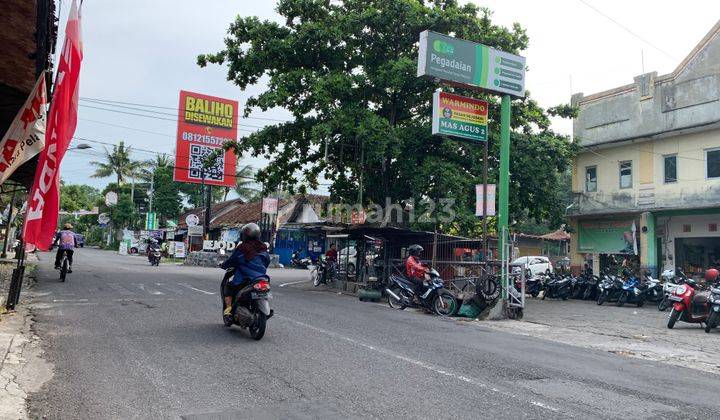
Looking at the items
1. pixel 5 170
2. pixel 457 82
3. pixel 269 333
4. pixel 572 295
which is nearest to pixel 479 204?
pixel 457 82

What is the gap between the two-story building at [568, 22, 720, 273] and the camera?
2064 cm

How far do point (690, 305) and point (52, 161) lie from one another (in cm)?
1307

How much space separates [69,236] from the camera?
16656 mm

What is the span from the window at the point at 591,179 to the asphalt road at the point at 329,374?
16.6 m

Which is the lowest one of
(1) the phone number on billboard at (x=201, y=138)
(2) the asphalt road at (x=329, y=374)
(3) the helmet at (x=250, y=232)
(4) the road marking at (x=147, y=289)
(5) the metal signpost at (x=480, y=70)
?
(2) the asphalt road at (x=329, y=374)

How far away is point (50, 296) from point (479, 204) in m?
10.8

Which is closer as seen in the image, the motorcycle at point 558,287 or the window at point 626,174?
the motorcycle at point 558,287

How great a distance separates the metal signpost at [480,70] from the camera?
14.2 m

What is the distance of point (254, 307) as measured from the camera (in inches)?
311

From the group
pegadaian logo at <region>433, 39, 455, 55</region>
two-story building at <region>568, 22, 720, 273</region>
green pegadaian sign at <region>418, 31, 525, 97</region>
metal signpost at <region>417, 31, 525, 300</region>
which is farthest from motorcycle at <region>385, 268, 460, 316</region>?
two-story building at <region>568, 22, 720, 273</region>

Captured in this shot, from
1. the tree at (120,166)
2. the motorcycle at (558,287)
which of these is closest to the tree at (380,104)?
the motorcycle at (558,287)

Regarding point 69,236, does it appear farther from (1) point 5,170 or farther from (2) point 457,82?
(2) point 457,82

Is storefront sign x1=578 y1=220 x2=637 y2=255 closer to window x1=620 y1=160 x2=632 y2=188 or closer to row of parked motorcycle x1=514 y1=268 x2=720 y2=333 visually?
window x1=620 y1=160 x2=632 y2=188

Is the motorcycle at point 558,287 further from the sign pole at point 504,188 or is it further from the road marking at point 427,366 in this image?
the road marking at point 427,366
